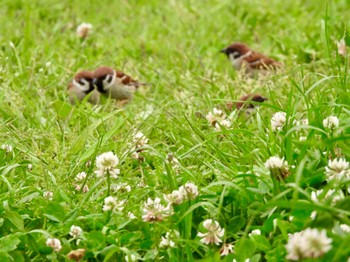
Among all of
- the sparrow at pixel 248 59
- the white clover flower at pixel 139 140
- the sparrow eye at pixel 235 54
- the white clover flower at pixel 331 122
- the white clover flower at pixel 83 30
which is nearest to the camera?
the white clover flower at pixel 331 122

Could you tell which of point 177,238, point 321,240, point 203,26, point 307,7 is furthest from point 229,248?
point 307,7

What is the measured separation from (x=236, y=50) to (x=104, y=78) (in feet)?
4.21

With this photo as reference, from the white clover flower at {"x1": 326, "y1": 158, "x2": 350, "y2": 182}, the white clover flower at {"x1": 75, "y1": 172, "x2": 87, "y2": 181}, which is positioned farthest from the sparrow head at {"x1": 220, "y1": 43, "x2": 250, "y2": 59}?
the white clover flower at {"x1": 326, "y1": 158, "x2": 350, "y2": 182}

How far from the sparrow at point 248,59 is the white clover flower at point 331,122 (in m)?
2.66

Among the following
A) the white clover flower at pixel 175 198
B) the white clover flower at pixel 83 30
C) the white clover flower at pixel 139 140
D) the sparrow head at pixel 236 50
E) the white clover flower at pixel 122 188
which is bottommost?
the sparrow head at pixel 236 50

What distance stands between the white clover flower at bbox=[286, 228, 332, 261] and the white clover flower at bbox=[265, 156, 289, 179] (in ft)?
2.00

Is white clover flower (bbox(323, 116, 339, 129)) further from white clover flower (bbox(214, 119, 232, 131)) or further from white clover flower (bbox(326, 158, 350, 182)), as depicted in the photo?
white clover flower (bbox(214, 119, 232, 131))

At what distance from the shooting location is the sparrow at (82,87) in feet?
19.5

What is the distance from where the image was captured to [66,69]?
6203mm

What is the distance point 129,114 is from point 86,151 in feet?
4.08

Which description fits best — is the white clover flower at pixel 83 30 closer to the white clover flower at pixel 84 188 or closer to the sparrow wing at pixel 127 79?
the sparrow wing at pixel 127 79

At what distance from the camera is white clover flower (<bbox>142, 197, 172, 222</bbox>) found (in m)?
3.31

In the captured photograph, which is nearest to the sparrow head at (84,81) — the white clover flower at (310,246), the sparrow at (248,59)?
the sparrow at (248,59)

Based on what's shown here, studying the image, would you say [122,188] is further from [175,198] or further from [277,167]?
[277,167]
